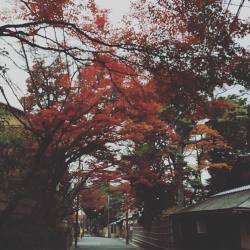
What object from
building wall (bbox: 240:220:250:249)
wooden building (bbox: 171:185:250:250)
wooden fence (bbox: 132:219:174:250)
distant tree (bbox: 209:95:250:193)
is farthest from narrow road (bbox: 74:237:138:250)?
building wall (bbox: 240:220:250:249)

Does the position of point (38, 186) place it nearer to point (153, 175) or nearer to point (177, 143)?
point (153, 175)

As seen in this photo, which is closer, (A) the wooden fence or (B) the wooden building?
(B) the wooden building

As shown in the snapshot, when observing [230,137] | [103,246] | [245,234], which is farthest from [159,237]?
[103,246]

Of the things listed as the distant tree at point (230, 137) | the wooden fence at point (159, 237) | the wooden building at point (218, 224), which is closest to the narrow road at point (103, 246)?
the wooden fence at point (159, 237)

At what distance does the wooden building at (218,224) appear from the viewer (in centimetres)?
1884

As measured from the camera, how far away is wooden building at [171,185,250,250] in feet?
61.8

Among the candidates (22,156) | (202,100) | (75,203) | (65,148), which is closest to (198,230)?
(65,148)

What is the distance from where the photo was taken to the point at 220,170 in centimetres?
3441

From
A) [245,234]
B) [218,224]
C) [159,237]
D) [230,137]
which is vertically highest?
[230,137]

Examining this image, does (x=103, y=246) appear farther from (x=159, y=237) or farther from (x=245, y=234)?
(x=245, y=234)

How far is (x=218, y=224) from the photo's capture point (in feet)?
74.8

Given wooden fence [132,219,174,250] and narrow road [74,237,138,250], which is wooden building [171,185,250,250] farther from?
narrow road [74,237,138,250]

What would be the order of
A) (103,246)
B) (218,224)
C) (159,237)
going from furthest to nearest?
1. (103,246)
2. (159,237)
3. (218,224)

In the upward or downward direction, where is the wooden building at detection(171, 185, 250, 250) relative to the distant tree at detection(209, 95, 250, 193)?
downward
